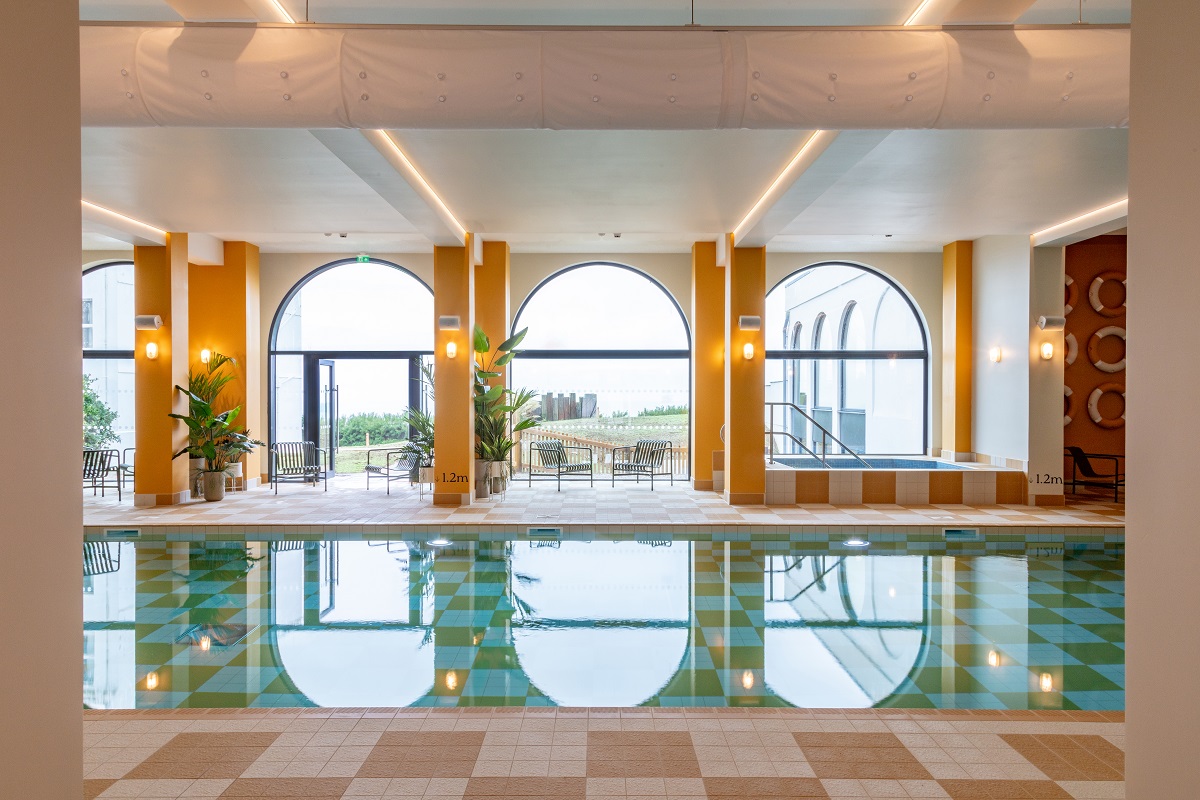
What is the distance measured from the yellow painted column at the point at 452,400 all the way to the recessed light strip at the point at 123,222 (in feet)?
11.5

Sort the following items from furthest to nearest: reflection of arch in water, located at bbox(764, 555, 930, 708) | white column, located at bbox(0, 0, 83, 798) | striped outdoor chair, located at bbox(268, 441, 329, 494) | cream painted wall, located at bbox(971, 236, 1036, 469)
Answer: striped outdoor chair, located at bbox(268, 441, 329, 494)
cream painted wall, located at bbox(971, 236, 1036, 469)
reflection of arch in water, located at bbox(764, 555, 930, 708)
white column, located at bbox(0, 0, 83, 798)

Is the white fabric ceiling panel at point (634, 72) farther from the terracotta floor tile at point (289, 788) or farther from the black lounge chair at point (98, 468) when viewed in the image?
the black lounge chair at point (98, 468)

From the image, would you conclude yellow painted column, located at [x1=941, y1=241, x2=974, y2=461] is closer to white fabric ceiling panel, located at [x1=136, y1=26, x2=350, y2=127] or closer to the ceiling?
the ceiling

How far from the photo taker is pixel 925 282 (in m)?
12.1

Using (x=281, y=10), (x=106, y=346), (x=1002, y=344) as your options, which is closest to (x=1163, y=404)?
(x=281, y=10)

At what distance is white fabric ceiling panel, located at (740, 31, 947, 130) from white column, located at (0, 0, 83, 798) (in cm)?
283

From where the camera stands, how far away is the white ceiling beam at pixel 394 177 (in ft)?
17.5

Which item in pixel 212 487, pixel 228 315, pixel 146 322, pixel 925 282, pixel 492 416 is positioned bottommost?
pixel 212 487

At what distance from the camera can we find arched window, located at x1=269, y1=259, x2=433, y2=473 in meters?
12.3

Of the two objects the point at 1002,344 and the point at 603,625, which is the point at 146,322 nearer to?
the point at 603,625

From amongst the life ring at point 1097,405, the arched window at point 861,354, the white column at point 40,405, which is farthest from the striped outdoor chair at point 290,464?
the life ring at point 1097,405

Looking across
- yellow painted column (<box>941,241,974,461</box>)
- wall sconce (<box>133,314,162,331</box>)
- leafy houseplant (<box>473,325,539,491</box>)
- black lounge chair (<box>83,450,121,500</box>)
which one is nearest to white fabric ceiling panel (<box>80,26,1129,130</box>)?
leafy houseplant (<box>473,325,539,491</box>)

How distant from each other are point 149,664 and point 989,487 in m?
9.14

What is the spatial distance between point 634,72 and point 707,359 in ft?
24.4
